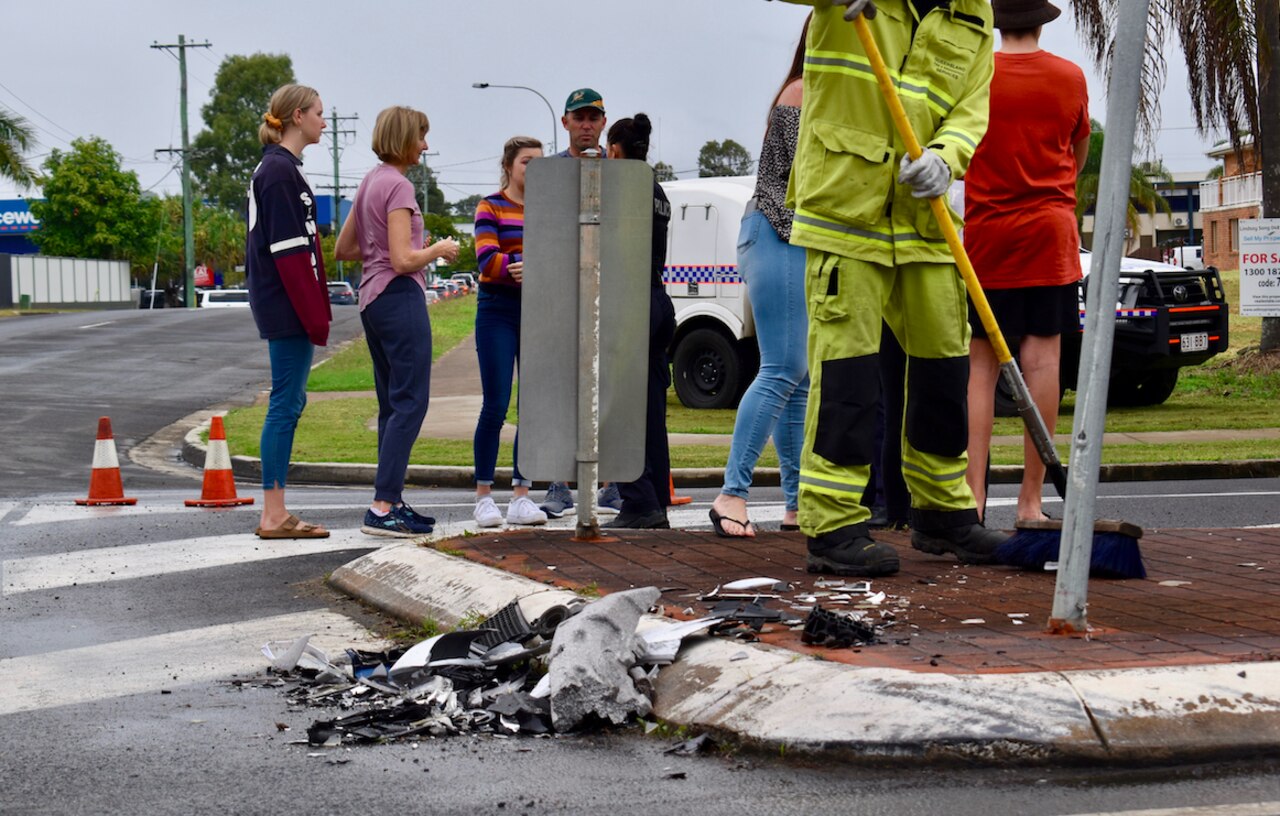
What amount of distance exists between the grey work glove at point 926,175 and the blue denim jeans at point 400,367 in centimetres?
329

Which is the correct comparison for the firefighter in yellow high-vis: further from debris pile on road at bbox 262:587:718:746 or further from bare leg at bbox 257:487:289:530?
bare leg at bbox 257:487:289:530

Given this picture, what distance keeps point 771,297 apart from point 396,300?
6.69 feet

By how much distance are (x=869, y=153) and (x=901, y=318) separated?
0.61 m

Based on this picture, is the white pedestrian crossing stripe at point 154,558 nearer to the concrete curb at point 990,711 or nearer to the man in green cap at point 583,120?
the man in green cap at point 583,120

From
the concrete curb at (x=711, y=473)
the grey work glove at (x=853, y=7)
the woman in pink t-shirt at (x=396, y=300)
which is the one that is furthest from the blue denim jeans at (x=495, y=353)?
the grey work glove at (x=853, y=7)

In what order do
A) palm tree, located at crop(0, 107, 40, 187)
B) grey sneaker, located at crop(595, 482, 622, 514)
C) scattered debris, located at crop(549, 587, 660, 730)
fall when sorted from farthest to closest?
palm tree, located at crop(0, 107, 40, 187) → grey sneaker, located at crop(595, 482, 622, 514) → scattered debris, located at crop(549, 587, 660, 730)

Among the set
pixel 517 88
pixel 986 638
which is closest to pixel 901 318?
pixel 986 638

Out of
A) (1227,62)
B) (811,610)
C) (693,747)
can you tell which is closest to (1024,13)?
(811,610)

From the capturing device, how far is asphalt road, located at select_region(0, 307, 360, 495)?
41.9 ft

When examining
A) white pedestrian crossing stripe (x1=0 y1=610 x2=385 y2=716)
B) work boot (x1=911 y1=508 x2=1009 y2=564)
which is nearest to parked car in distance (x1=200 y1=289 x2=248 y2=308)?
white pedestrian crossing stripe (x1=0 y1=610 x2=385 y2=716)

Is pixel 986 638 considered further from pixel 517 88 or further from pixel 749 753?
pixel 517 88

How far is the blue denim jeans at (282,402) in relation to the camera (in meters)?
7.72

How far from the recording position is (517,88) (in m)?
62.3

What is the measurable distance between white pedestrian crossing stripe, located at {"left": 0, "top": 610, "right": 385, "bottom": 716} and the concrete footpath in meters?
0.35
